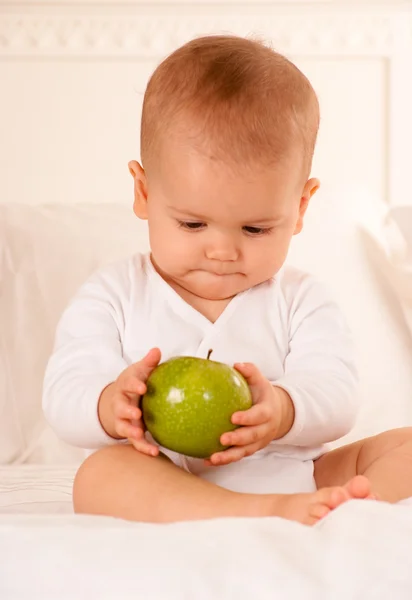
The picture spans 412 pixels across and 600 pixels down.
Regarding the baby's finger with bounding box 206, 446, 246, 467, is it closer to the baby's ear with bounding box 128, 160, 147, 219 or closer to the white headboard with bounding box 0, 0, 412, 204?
the baby's ear with bounding box 128, 160, 147, 219

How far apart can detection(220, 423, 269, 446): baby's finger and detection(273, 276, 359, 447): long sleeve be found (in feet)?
0.38

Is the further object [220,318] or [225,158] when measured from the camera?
[220,318]

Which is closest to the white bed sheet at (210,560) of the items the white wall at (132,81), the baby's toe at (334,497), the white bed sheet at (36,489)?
the baby's toe at (334,497)

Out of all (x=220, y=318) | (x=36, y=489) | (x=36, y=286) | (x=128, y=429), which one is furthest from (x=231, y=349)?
(x=36, y=286)

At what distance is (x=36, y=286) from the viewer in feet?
6.32

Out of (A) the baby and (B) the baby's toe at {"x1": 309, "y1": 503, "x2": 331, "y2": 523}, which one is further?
(A) the baby

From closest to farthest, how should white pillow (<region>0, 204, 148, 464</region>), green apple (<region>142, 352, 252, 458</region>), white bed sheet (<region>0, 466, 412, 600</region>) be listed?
1. white bed sheet (<region>0, 466, 412, 600</region>)
2. green apple (<region>142, 352, 252, 458</region>)
3. white pillow (<region>0, 204, 148, 464</region>)

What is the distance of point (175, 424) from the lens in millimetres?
1137

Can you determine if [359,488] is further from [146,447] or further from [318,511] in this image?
[146,447]

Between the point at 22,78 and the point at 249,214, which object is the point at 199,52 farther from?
the point at 22,78

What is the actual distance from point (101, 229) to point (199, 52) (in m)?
0.71

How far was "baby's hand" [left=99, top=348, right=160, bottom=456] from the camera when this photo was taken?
1.17 m

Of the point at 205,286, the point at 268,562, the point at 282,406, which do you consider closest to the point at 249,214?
the point at 205,286

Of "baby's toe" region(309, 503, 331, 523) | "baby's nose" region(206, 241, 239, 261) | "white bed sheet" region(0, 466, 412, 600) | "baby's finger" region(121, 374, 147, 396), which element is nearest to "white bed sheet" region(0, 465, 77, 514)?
"baby's finger" region(121, 374, 147, 396)
